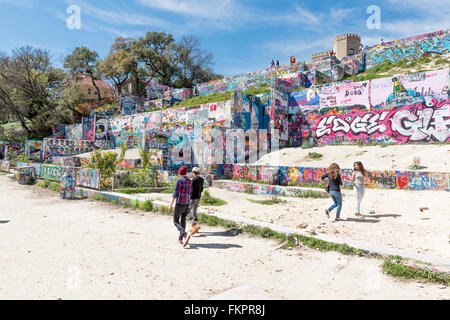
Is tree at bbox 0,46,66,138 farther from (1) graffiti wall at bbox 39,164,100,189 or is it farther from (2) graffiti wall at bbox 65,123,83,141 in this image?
(1) graffiti wall at bbox 39,164,100,189

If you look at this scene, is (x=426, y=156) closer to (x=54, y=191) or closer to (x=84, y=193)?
(x=84, y=193)

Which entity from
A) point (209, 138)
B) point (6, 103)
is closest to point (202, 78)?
point (6, 103)

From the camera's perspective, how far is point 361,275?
423 cm

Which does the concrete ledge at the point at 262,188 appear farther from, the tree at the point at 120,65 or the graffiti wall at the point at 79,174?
the tree at the point at 120,65

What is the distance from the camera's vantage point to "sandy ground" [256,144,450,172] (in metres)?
13.5

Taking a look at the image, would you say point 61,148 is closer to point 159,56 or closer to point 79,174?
point 79,174

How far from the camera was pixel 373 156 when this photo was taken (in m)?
16.6

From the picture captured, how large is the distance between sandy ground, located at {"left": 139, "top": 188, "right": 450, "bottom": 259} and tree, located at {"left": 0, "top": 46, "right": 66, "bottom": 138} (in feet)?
115

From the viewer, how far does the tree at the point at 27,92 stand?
34.6m

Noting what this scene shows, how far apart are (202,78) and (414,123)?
3698 cm

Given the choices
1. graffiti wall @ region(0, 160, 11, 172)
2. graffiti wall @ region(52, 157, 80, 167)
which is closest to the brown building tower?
graffiti wall @ region(52, 157, 80, 167)

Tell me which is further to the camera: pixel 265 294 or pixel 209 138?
pixel 209 138

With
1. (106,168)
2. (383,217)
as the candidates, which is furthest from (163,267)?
(106,168)
